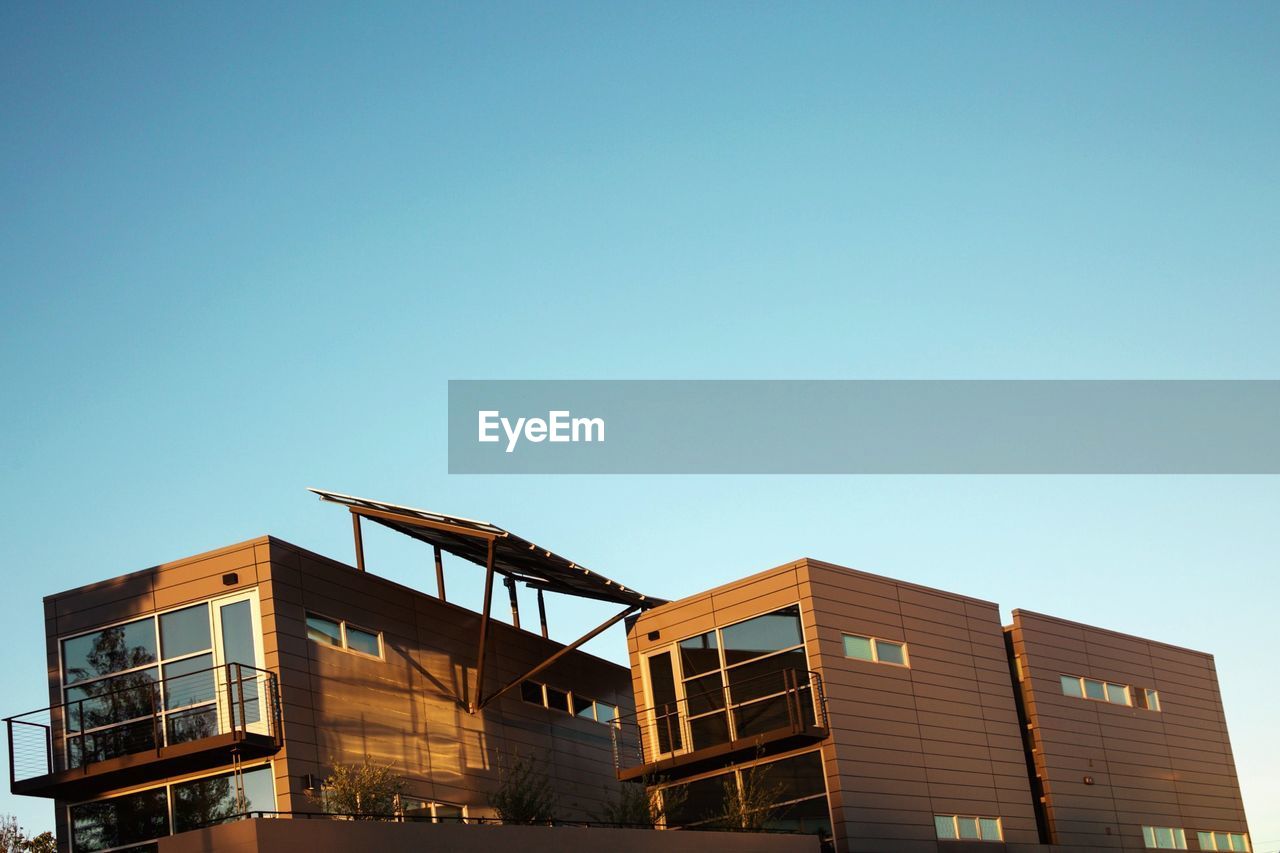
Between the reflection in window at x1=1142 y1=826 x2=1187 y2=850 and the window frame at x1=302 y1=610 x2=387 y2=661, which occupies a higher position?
the window frame at x1=302 y1=610 x2=387 y2=661

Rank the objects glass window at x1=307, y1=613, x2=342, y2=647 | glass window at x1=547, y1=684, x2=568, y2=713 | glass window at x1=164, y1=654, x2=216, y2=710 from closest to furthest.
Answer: glass window at x1=164, y1=654, x2=216, y2=710 → glass window at x1=307, y1=613, x2=342, y2=647 → glass window at x1=547, y1=684, x2=568, y2=713

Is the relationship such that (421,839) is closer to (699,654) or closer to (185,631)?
(185,631)

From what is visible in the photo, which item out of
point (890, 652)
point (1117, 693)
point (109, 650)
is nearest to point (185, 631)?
point (109, 650)

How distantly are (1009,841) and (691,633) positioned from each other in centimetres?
710

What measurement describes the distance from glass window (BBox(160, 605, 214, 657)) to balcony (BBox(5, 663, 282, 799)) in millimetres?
463

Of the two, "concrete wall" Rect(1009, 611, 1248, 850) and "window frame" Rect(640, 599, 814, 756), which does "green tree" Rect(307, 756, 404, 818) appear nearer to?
"window frame" Rect(640, 599, 814, 756)

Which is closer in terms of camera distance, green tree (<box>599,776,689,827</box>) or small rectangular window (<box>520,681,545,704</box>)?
green tree (<box>599,776,689,827</box>)

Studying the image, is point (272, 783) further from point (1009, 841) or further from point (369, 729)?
point (1009, 841)

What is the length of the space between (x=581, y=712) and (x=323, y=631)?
9636 mm

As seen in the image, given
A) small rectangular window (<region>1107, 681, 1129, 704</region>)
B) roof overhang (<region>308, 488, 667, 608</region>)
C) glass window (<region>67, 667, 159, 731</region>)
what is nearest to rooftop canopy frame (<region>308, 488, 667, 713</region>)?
roof overhang (<region>308, 488, 667, 608</region>)

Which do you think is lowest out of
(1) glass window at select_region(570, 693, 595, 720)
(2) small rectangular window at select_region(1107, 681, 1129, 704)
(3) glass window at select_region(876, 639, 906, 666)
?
(2) small rectangular window at select_region(1107, 681, 1129, 704)

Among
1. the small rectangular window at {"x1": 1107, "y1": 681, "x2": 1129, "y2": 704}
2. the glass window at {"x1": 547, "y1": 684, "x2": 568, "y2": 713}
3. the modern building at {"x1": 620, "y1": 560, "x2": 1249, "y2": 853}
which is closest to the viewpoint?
the modern building at {"x1": 620, "y1": 560, "x2": 1249, "y2": 853}

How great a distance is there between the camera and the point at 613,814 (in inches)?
1013

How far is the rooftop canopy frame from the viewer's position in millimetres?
26578
